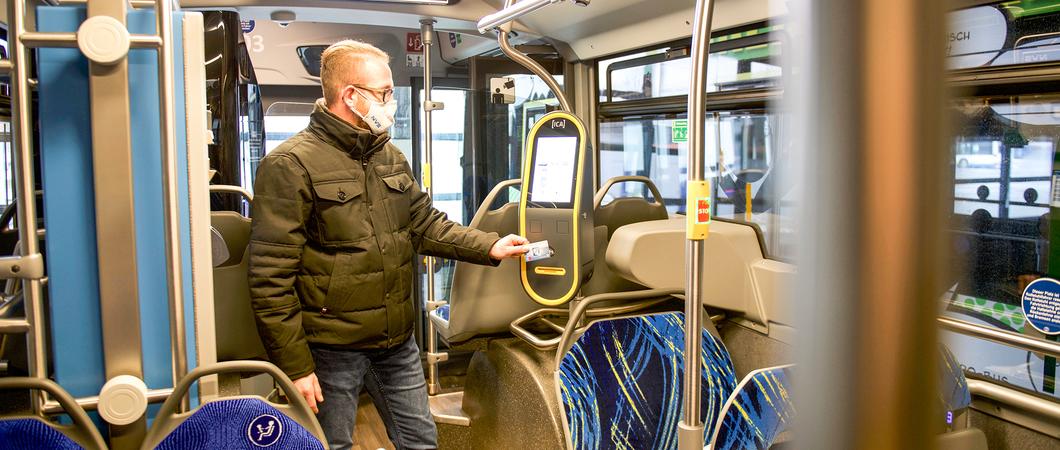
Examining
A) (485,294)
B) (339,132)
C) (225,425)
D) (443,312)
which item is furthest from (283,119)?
(225,425)

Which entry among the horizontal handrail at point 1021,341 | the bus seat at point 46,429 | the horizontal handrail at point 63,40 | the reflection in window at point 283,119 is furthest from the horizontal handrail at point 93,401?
the reflection in window at point 283,119

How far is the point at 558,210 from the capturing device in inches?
118

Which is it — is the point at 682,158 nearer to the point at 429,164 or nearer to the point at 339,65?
the point at 429,164

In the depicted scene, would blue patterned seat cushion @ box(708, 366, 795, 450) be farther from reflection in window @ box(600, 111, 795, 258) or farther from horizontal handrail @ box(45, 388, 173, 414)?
horizontal handrail @ box(45, 388, 173, 414)

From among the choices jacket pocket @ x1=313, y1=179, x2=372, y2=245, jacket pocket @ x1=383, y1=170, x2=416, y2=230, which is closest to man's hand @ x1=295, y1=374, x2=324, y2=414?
jacket pocket @ x1=313, y1=179, x2=372, y2=245

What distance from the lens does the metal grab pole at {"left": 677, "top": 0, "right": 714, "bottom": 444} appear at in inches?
45.8

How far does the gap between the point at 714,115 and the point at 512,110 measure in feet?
6.61

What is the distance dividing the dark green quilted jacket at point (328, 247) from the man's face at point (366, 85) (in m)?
0.11

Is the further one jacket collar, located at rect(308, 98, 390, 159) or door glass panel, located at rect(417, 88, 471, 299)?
door glass panel, located at rect(417, 88, 471, 299)

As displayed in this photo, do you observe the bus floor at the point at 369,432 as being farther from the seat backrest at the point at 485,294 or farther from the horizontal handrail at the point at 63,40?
the horizontal handrail at the point at 63,40

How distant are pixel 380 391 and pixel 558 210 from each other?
0.95 metres

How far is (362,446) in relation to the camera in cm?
400

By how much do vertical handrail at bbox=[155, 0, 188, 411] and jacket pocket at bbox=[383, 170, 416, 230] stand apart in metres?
0.77

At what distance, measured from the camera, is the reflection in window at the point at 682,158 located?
131 inches
